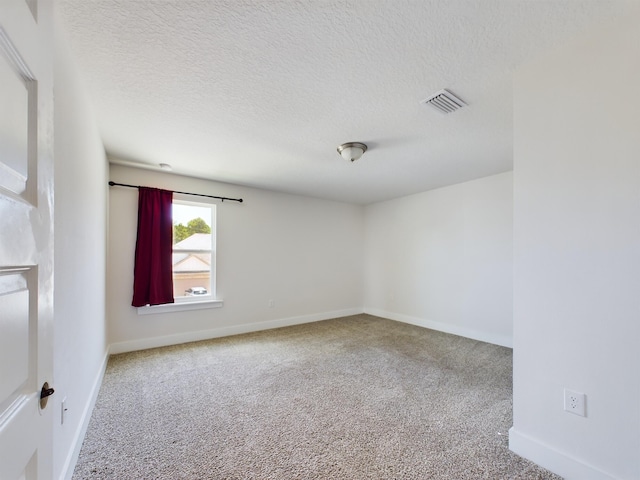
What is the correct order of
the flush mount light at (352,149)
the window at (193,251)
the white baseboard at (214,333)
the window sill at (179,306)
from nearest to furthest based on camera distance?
the flush mount light at (352,149) < the white baseboard at (214,333) < the window sill at (179,306) < the window at (193,251)

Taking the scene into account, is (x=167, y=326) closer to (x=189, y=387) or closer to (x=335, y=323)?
(x=189, y=387)

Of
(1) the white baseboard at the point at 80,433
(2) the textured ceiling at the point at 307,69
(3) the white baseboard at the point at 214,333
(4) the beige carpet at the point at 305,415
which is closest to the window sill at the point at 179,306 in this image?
(3) the white baseboard at the point at 214,333

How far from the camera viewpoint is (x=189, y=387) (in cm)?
257

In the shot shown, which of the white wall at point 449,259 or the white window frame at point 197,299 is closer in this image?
the white window frame at point 197,299

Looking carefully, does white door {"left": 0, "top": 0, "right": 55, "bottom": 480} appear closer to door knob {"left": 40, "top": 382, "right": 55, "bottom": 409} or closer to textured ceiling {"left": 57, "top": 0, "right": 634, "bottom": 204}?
door knob {"left": 40, "top": 382, "right": 55, "bottom": 409}

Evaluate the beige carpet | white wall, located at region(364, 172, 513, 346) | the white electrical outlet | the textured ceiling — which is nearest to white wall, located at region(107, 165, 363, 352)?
the beige carpet

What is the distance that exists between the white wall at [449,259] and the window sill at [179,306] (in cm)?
308

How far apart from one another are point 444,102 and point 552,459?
2287mm

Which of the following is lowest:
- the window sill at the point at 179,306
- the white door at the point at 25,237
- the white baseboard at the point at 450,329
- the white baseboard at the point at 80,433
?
the white baseboard at the point at 450,329

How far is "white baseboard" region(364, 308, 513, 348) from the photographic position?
377 centimetres

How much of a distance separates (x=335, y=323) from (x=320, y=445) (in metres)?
3.23

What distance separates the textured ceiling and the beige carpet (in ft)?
7.53

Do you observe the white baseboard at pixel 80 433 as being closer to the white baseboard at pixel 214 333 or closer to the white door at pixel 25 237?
the white baseboard at pixel 214 333

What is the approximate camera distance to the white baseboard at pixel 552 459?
1421 mm
